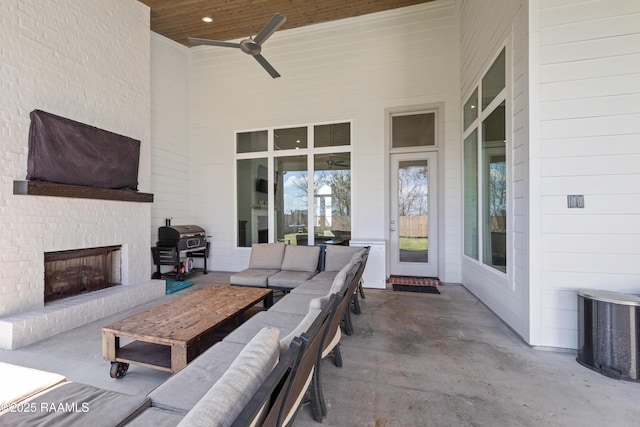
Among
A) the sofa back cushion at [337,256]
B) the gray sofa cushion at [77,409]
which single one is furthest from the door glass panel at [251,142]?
the gray sofa cushion at [77,409]

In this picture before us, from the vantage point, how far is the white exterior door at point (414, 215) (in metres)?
5.34

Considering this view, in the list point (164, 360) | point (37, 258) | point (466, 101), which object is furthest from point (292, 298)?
point (466, 101)

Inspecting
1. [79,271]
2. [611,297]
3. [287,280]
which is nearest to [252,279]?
[287,280]

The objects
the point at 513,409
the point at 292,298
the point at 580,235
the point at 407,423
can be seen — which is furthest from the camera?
the point at 292,298

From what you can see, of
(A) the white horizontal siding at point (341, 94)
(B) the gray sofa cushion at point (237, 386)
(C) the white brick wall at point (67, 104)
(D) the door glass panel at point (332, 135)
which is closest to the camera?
(B) the gray sofa cushion at point (237, 386)

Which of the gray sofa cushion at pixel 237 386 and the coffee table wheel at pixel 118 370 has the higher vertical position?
the gray sofa cushion at pixel 237 386

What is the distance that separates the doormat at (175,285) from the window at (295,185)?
1456mm

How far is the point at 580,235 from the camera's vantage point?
100 inches

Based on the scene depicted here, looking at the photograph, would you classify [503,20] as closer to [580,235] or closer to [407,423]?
[580,235]

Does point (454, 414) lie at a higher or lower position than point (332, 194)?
lower

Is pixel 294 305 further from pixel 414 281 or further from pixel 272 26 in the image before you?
pixel 272 26

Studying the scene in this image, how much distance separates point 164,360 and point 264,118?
4.99 meters

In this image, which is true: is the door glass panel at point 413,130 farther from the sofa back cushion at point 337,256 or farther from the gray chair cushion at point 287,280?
the gray chair cushion at point 287,280

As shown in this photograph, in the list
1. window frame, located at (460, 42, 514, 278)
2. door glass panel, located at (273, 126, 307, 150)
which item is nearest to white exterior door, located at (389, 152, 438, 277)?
window frame, located at (460, 42, 514, 278)
